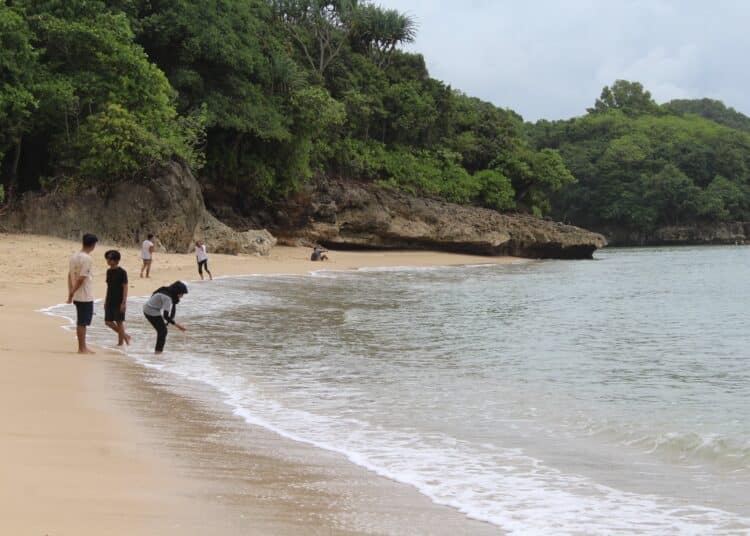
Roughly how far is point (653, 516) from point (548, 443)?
6.22ft

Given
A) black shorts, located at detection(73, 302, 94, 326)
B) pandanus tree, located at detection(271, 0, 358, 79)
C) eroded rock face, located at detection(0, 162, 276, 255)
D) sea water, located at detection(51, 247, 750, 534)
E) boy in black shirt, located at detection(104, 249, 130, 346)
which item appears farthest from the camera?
pandanus tree, located at detection(271, 0, 358, 79)

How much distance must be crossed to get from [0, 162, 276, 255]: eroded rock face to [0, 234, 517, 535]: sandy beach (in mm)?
20268

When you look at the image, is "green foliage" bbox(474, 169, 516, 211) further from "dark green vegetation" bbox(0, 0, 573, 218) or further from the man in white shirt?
the man in white shirt

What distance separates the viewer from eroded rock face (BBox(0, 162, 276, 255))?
2722cm

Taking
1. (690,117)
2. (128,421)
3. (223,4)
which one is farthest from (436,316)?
(690,117)

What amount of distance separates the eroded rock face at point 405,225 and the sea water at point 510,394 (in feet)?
74.9

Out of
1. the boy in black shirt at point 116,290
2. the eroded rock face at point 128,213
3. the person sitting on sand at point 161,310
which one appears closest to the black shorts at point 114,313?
the boy in black shirt at point 116,290

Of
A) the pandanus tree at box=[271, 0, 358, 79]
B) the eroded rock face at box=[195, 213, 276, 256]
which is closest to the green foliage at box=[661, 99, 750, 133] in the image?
the pandanus tree at box=[271, 0, 358, 79]

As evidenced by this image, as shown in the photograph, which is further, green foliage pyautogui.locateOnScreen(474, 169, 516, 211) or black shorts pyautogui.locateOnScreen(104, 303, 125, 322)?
green foliage pyautogui.locateOnScreen(474, 169, 516, 211)

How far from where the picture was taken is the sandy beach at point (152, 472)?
3762 mm

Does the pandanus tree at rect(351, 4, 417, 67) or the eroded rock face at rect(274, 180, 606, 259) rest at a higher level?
the pandanus tree at rect(351, 4, 417, 67)

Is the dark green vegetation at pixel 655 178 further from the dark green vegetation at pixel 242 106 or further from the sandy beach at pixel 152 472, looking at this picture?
the sandy beach at pixel 152 472

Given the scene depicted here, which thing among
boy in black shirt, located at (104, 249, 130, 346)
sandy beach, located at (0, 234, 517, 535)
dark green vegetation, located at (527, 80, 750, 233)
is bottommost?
sandy beach, located at (0, 234, 517, 535)

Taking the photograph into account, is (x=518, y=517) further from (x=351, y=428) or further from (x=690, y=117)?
(x=690, y=117)
